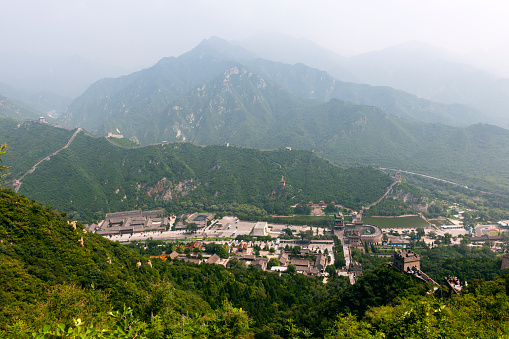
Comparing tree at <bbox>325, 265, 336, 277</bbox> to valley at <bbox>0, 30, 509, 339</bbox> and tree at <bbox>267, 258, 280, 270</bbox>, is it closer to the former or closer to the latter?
valley at <bbox>0, 30, 509, 339</bbox>

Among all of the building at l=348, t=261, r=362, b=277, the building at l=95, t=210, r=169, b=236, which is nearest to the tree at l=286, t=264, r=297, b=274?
the building at l=348, t=261, r=362, b=277

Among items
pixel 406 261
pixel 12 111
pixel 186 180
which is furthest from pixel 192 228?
pixel 12 111

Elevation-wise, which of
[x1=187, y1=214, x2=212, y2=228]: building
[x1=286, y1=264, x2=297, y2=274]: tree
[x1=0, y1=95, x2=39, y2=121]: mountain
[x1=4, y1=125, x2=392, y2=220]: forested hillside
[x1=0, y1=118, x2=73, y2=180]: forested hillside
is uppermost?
[x1=0, y1=95, x2=39, y2=121]: mountain

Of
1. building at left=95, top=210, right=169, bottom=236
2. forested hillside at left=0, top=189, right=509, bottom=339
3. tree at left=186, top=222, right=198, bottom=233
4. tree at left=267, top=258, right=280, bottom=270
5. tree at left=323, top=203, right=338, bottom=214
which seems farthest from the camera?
tree at left=323, top=203, right=338, bottom=214

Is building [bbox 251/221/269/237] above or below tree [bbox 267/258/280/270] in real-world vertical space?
below

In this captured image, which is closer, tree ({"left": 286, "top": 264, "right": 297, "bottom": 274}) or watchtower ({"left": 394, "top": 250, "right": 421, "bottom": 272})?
watchtower ({"left": 394, "top": 250, "right": 421, "bottom": 272})

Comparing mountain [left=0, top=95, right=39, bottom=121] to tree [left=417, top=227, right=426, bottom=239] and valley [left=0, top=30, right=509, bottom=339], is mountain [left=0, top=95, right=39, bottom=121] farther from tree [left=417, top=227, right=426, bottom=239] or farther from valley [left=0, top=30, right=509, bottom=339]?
tree [left=417, top=227, right=426, bottom=239]

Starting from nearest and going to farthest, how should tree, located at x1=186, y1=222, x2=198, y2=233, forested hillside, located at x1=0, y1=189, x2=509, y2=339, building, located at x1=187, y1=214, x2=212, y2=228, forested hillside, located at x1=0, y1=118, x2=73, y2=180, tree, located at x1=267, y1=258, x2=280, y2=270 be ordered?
forested hillside, located at x1=0, y1=189, x2=509, y2=339 → tree, located at x1=267, y1=258, x2=280, y2=270 → tree, located at x1=186, y1=222, x2=198, y2=233 → building, located at x1=187, y1=214, x2=212, y2=228 → forested hillside, located at x1=0, y1=118, x2=73, y2=180

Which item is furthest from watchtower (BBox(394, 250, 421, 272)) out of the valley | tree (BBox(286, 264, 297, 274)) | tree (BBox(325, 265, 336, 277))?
tree (BBox(286, 264, 297, 274))
